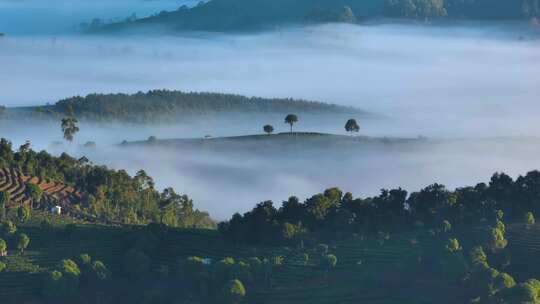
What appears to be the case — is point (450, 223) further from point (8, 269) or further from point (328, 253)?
point (8, 269)

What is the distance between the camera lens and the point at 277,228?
10575 centimetres

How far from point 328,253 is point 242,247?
20.7ft

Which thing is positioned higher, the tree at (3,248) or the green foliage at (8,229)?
the green foliage at (8,229)

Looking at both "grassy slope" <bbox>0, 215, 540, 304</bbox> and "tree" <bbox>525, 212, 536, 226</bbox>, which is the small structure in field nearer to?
"grassy slope" <bbox>0, 215, 540, 304</bbox>

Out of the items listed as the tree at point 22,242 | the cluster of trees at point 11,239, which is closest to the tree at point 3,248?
the cluster of trees at point 11,239

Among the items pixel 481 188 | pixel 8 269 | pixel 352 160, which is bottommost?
pixel 8 269

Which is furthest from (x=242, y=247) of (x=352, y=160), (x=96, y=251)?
(x=352, y=160)

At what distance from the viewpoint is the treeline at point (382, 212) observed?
4176 inches

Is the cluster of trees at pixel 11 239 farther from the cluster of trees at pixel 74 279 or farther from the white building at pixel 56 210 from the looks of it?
the white building at pixel 56 210

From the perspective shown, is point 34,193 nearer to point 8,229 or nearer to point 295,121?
point 8,229

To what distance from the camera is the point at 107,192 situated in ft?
398

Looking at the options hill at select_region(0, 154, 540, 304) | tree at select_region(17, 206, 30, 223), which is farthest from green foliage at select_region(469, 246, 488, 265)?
tree at select_region(17, 206, 30, 223)

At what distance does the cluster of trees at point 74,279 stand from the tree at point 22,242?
13.8 ft

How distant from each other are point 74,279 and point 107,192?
24.4 m
